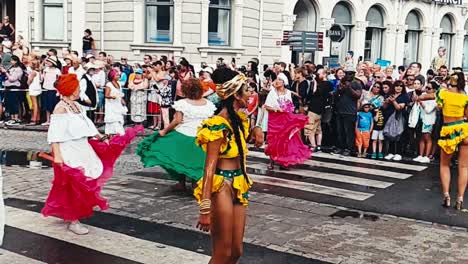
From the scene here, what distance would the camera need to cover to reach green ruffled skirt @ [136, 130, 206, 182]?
9.35 metres

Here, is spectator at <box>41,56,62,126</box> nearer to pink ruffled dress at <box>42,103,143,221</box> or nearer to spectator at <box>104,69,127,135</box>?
spectator at <box>104,69,127,135</box>

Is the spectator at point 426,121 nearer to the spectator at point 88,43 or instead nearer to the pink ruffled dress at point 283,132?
the pink ruffled dress at point 283,132

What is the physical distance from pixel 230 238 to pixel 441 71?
472 inches

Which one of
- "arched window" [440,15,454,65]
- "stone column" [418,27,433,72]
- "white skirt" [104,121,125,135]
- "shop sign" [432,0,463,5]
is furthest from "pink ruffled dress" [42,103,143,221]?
"arched window" [440,15,454,65]

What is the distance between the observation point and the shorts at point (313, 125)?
14.7 m

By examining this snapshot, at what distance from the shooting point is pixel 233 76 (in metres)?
5.37

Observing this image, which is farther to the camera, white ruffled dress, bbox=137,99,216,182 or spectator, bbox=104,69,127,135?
spectator, bbox=104,69,127,135

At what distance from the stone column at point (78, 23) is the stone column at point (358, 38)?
43.8 feet

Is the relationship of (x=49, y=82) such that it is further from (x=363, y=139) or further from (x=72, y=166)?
(x=72, y=166)

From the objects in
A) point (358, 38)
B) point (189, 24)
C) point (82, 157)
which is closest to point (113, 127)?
point (82, 157)

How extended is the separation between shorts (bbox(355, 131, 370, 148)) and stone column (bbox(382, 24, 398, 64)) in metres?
20.4

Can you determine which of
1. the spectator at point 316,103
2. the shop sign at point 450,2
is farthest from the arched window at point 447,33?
the spectator at point 316,103

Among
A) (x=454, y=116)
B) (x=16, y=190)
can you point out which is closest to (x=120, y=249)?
(x=16, y=190)

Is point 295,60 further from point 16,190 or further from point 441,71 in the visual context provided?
point 16,190
